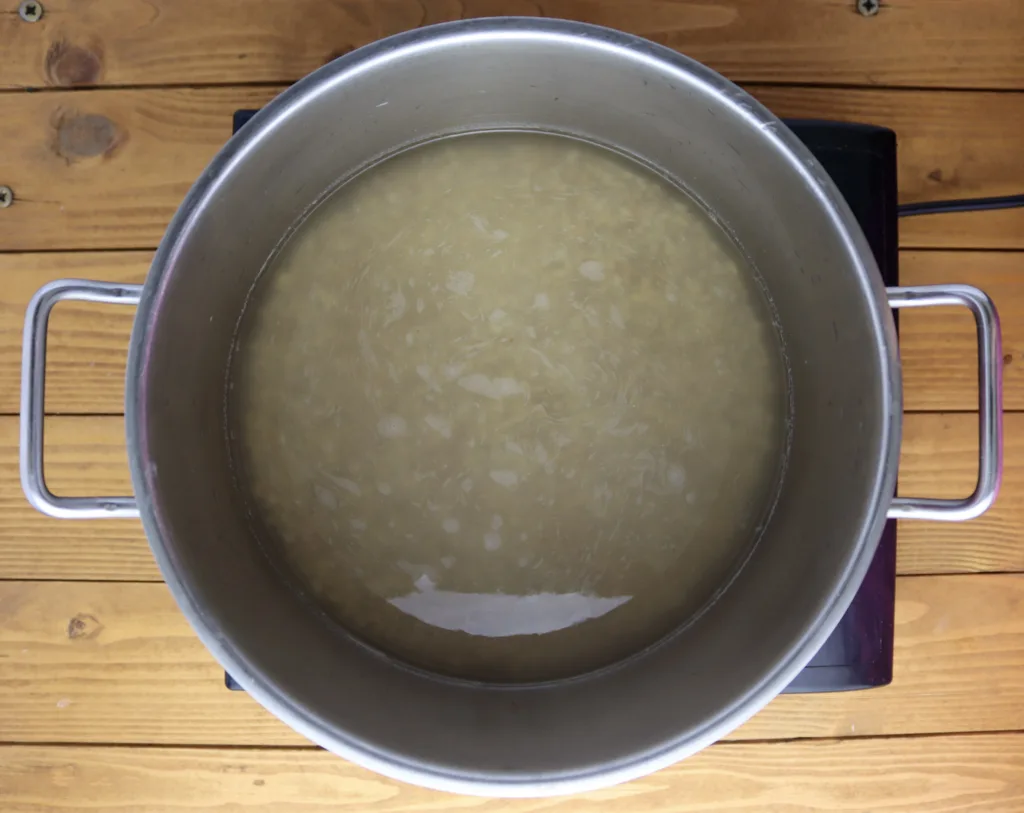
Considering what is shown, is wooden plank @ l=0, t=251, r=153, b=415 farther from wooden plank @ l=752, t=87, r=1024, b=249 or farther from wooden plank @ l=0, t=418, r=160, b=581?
wooden plank @ l=752, t=87, r=1024, b=249

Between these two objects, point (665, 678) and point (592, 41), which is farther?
point (665, 678)

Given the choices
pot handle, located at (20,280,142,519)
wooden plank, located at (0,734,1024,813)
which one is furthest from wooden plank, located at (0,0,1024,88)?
wooden plank, located at (0,734,1024,813)

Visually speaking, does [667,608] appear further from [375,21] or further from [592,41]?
[375,21]

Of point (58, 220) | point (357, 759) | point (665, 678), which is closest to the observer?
point (357, 759)

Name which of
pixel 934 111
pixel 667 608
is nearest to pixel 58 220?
pixel 667 608

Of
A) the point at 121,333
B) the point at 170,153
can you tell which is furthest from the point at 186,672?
the point at 170,153

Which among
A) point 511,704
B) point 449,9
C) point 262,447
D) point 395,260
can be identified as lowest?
point 511,704

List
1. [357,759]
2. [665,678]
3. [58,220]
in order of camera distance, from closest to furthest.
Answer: [357,759] → [665,678] → [58,220]
